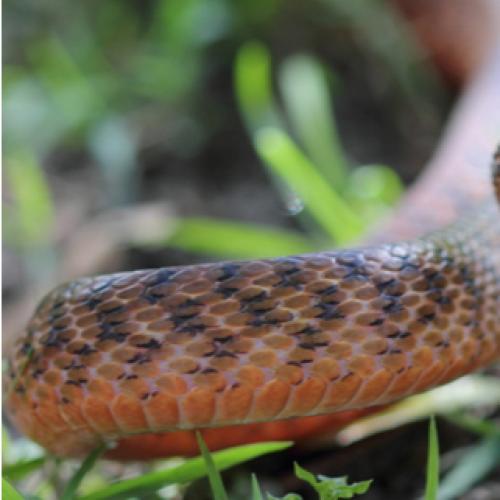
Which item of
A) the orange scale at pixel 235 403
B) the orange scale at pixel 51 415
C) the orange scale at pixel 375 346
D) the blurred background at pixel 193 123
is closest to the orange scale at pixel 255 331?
the orange scale at pixel 235 403

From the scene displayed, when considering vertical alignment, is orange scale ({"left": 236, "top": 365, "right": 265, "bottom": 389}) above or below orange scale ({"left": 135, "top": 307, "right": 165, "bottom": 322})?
below

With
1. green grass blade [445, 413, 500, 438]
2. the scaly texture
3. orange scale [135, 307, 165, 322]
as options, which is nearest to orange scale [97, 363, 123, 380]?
the scaly texture

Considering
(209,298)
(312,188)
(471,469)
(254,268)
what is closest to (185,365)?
(209,298)

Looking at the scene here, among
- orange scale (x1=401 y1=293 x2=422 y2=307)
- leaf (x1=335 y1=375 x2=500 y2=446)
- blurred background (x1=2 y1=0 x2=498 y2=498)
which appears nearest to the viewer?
orange scale (x1=401 y1=293 x2=422 y2=307)

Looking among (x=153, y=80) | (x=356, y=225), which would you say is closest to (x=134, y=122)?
(x=153, y=80)

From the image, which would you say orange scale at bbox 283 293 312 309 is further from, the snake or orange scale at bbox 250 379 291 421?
orange scale at bbox 250 379 291 421

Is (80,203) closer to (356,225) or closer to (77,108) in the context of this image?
(77,108)
